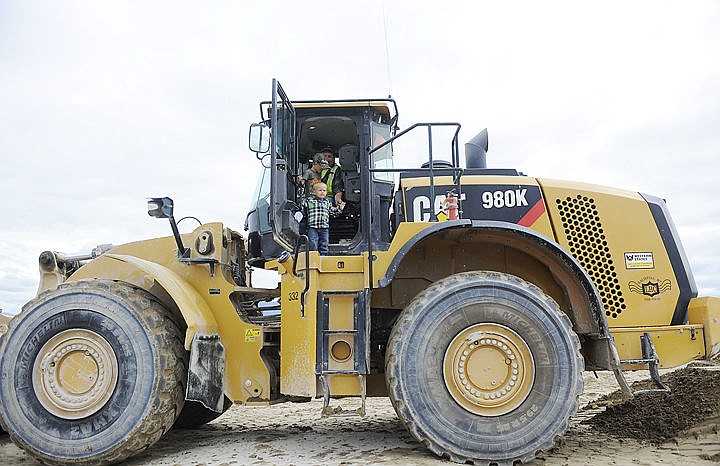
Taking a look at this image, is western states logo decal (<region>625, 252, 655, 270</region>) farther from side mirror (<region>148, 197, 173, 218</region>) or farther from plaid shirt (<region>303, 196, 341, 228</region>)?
side mirror (<region>148, 197, 173, 218</region>)

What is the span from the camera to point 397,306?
5.41 meters

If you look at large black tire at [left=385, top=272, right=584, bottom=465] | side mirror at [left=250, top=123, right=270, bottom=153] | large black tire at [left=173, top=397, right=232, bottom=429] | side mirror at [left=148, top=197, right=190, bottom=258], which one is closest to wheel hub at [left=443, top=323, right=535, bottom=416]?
large black tire at [left=385, top=272, right=584, bottom=465]

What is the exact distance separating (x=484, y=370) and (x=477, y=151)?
8.33ft

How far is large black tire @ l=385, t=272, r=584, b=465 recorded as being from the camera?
4.41 m

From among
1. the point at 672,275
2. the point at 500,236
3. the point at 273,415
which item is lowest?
the point at 273,415

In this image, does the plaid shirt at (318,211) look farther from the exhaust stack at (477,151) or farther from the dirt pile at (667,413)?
the dirt pile at (667,413)

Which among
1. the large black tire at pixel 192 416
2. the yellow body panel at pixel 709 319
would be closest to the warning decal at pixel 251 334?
the large black tire at pixel 192 416

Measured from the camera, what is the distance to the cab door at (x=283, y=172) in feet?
15.7

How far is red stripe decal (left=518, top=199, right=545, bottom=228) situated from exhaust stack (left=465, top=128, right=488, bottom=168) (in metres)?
0.92

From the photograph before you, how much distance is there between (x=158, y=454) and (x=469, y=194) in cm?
355

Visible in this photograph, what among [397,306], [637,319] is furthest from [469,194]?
[637,319]

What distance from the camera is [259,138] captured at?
5.21 metres

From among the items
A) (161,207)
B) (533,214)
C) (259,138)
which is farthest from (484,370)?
(161,207)

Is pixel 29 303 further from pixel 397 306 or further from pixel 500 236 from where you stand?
pixel 500 236
